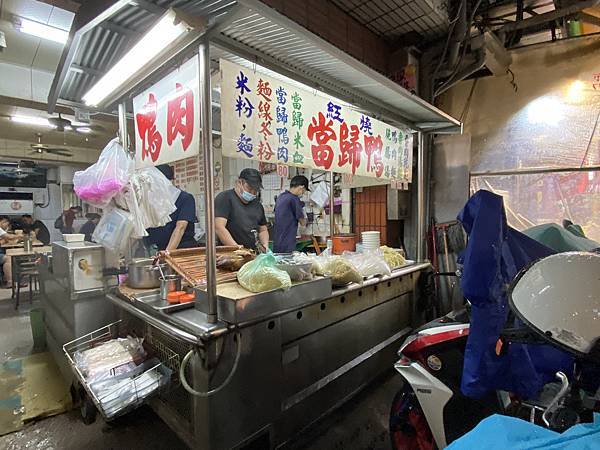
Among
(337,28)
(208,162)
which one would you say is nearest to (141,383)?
(208,162)

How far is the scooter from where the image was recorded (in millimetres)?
1203

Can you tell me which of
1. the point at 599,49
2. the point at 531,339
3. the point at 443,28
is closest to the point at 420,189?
the point at 443,28

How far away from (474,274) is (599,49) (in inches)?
173

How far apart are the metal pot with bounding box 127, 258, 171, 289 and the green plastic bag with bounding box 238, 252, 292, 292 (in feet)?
2.90

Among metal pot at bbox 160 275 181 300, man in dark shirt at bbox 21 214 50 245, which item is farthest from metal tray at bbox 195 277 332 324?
man in dark shirt at bbox 21 214 50 245

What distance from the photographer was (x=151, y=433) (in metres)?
2.83

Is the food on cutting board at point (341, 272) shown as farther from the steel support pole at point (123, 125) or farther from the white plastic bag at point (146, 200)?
the steel support pole at point (123, 125)

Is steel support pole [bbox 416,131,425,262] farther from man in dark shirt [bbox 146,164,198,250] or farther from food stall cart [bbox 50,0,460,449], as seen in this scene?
man in dark shirt [bbox 146,164,198,250]

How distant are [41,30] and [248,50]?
3777mm

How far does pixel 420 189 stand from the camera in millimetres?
4691

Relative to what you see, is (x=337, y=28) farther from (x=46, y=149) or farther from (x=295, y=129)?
(x=46, y=149)

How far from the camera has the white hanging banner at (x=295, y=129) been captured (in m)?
2.27

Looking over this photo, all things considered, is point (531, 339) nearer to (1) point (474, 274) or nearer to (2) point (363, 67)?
(1) point (474, 274)

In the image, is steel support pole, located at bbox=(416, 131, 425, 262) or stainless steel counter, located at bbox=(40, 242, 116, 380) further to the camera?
steel support pole, located at bbox=(416, 131, 425, 262)
